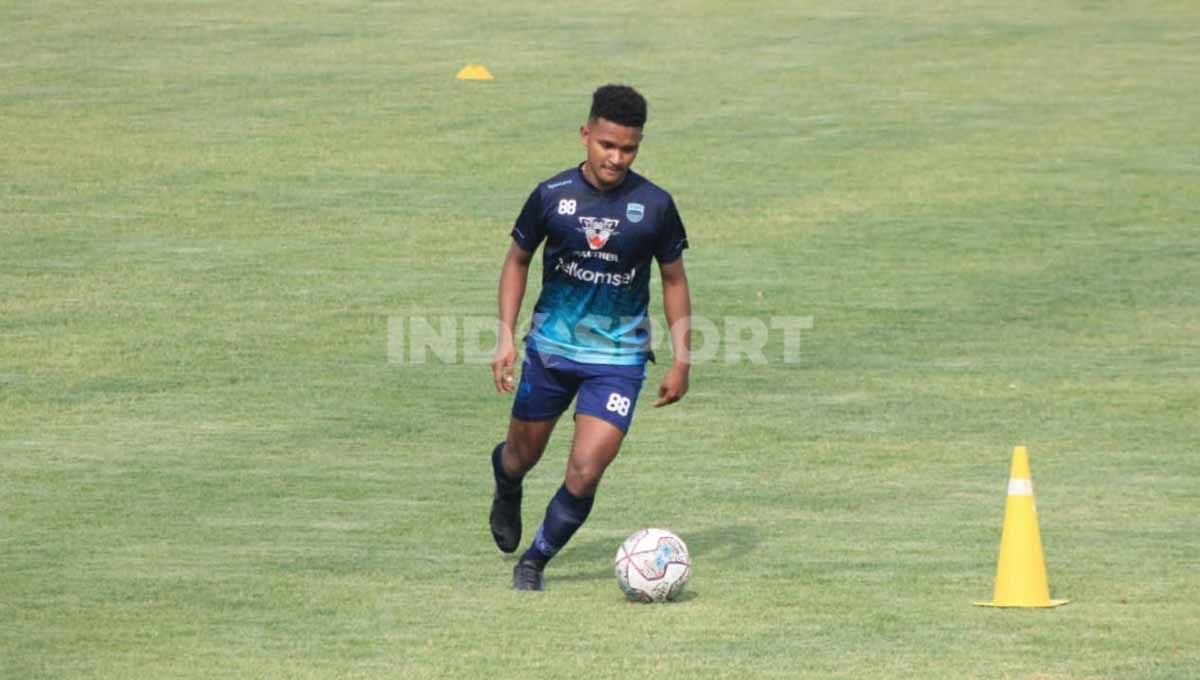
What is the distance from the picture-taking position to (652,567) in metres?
10.3

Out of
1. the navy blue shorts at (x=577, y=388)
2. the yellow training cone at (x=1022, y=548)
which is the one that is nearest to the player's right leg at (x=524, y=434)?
the navy blue shorts at (x=577, y=388)

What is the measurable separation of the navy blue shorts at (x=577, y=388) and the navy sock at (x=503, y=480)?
0.33 m

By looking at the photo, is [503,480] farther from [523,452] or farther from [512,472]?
[523,452]

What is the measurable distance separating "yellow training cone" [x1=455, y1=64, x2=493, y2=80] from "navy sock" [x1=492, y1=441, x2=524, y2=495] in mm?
20133

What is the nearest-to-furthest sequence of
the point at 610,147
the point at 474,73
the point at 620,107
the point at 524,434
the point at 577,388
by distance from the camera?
1. the point at 620,107
2. the point at 610,147
3. the point at 577,388
4. the point at 524,434
5. the point at 474,73

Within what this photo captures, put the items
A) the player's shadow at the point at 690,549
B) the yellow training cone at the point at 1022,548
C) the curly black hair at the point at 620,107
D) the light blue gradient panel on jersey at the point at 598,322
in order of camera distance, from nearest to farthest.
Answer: the yellow training cone at the point at 1022,548 < the curly black hair at the point at 620,107 < the light blue gradient panel on jersey at the point at 598,322 < the player's shadow at the point at 690,549

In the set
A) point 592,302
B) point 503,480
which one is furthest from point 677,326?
point 503,480

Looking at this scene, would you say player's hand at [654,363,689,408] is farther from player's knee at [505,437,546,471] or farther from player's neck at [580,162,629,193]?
player's neck at [580,162,629,193]

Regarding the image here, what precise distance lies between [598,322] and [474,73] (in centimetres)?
2070

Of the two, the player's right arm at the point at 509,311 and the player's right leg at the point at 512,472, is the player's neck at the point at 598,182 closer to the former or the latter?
the player's right arm at the point at 509,311

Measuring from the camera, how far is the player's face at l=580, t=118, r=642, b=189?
10.5 metres

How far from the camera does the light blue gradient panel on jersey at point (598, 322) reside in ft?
35.3

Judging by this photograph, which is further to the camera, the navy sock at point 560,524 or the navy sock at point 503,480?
the navy sock at point 503,480

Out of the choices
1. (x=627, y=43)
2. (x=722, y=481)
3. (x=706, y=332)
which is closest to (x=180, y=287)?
(x=706, y=332)
